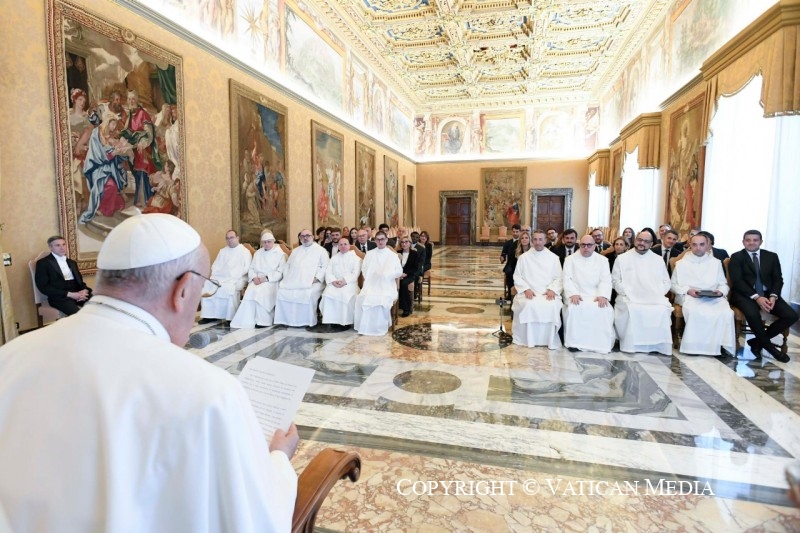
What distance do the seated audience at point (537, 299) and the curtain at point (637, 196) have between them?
6623 mm

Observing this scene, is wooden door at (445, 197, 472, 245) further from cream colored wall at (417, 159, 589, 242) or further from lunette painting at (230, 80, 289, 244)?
lunette painting at (230, 80, 289, 244)

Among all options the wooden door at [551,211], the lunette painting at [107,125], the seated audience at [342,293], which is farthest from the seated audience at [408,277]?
the wooden door at [551,211]

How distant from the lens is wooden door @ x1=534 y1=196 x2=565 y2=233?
22828 millimetres

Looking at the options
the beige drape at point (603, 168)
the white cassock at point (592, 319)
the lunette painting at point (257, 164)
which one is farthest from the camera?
the beige drape at point (603, 168)

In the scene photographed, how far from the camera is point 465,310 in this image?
26.8ft

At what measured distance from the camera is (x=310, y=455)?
314 cm

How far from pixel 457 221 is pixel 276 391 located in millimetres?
22927

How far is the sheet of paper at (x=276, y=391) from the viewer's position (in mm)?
1597

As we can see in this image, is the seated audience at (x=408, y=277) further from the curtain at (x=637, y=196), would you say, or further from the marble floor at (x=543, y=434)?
the curtain at (x=637, y=196)

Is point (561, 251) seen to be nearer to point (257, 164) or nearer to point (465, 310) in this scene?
point (465, 310)

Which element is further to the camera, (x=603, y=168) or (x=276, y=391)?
(x=603, y=168)

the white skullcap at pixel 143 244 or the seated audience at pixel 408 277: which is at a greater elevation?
the white skullcap at pixel 143 244

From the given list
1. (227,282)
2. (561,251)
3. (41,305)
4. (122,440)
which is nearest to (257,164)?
(227,282)

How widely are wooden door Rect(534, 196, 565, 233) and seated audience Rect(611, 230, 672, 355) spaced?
688 inches
